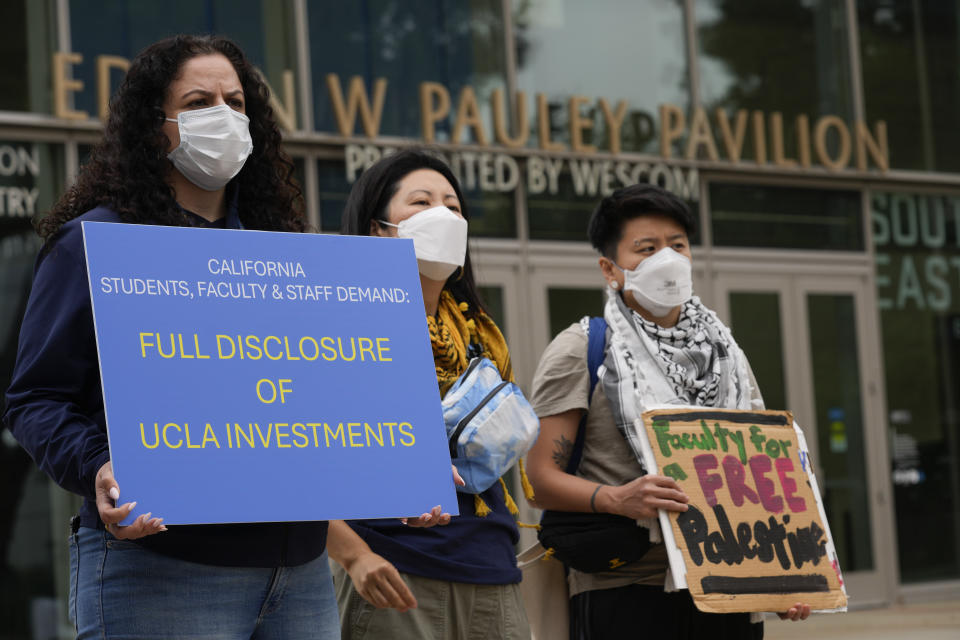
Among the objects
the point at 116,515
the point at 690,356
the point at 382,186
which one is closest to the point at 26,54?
the point at 382,186

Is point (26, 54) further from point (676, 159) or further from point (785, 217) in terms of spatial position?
point (785, 217)

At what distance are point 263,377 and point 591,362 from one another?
4.34ft

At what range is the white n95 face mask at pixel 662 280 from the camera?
360 cm

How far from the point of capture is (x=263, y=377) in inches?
93.0

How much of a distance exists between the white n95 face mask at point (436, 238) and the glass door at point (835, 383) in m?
8.18

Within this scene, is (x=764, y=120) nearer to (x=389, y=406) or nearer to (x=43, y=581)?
(x=43, y=581)

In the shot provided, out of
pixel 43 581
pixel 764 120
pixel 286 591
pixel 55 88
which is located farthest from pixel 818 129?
pixel 286 591

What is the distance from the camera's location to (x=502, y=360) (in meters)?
3.25

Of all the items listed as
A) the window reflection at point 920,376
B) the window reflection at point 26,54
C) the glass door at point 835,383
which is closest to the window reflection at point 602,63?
the glass door at point 835,383

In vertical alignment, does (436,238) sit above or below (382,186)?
below

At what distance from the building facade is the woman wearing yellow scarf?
5.73 meters

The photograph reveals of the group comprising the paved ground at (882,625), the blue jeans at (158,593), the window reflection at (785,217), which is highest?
the window reflection at (785,217)

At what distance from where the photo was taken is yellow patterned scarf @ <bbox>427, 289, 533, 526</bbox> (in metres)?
3.05

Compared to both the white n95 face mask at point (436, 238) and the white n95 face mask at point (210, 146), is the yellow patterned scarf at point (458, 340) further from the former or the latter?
the white n95 face mask at point (210, 146)
